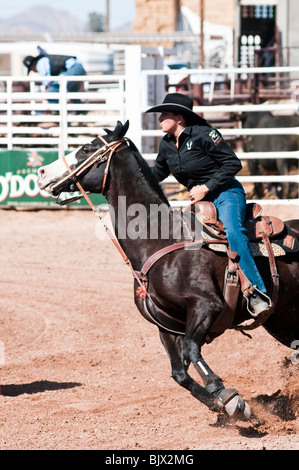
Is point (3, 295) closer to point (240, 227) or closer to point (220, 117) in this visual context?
point (240, 227)

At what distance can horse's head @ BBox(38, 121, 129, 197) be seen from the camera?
16.1 feet

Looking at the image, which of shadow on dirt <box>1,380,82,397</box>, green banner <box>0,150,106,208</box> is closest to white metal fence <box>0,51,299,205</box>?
green banner <box>0,150,106,208</box>

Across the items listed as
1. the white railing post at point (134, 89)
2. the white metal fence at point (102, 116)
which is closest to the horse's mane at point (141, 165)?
the white metal fence at point (102, 116)

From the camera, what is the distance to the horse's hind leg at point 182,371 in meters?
4.81

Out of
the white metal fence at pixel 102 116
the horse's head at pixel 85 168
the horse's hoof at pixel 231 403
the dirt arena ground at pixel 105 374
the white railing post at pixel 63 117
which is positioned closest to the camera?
the horse's hoof at pixel 231 403

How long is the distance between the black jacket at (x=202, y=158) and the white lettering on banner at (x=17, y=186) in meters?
8.40

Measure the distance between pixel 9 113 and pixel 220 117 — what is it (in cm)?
491

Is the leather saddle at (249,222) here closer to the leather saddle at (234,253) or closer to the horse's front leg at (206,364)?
the leather saddle at (234,253)

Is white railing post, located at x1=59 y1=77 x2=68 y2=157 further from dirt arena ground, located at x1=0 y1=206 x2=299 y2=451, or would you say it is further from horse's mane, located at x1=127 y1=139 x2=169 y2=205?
horse's mane, located at x1=127 y1=139 x2=169 y2=205

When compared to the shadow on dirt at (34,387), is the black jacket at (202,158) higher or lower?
higher

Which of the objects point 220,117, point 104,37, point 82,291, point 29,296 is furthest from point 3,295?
point 104,37

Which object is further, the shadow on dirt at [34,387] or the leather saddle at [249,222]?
the shadow on dirt at [34,387]

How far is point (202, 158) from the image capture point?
494cm

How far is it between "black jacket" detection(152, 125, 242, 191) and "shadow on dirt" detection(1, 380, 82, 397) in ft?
6.66
